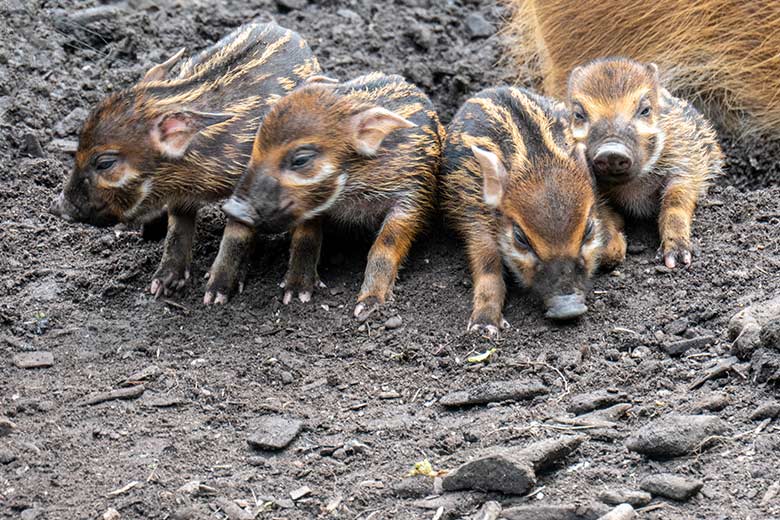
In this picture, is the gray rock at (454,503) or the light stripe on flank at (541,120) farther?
the light stripe on flank at (541,120)

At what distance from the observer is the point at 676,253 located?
5695mm


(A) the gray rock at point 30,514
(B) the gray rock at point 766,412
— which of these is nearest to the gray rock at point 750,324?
(B) the gray rock at point 766,412

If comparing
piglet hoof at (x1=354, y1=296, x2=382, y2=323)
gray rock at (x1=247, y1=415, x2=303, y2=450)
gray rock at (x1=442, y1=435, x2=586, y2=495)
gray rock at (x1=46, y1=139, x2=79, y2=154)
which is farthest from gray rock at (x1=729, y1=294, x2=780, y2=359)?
gray rock at (x1=46, y1=139, x2=79, y2=154)

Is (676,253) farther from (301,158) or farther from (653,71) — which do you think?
(301,158)

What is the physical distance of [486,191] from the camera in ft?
18.4

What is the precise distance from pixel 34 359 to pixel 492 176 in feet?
7.10

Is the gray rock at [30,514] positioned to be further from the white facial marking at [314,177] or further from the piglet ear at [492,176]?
the piglet ear at [492,176]

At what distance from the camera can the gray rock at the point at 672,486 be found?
372 centimetres

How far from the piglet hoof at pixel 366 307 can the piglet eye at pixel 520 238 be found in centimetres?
69

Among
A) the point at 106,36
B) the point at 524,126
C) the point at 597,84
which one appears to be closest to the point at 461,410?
the point at 524,126

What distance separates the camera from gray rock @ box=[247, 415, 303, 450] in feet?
14.5

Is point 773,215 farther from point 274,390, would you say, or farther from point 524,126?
point 274,390

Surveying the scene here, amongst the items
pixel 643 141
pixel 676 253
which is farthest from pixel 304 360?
pixel 643 141

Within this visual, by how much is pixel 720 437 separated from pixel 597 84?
2529 millimetres
